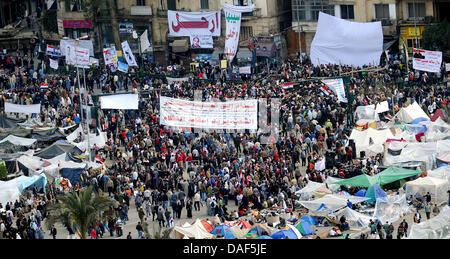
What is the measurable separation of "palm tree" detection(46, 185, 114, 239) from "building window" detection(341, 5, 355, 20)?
Result: 40.5 meters

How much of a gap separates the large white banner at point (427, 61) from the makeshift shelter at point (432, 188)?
19683 millimetres

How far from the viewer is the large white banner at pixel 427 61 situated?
1923 inches

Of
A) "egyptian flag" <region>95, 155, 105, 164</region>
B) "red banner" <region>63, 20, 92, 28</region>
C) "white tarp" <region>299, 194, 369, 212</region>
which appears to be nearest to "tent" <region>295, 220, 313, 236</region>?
"white tarp" <region>299, 194, 369, 212</region>

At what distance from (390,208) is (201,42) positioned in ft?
122

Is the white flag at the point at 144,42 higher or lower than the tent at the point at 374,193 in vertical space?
higher

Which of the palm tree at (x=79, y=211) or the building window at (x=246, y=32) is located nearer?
the palm tree at (x=79, y=211)

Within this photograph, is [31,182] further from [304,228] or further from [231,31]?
[231,31]

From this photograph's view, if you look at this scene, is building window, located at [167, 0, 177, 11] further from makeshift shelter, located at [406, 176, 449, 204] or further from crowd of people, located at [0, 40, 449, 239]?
makeshift shelter, located at [406, 176, 449, 204]

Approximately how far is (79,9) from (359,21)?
899 inches

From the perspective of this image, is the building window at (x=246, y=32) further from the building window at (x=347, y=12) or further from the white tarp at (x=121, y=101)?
the white tarp at (x=121, y=101)

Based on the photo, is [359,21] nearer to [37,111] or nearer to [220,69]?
[220,69]

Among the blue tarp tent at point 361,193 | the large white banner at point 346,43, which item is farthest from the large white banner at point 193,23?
the blue tarp tent at point 361,193

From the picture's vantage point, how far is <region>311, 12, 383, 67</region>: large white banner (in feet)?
188

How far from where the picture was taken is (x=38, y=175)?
117ft
